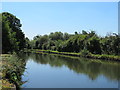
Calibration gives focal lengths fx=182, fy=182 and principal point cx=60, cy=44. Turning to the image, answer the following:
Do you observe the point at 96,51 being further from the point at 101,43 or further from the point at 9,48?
the point at 9,48

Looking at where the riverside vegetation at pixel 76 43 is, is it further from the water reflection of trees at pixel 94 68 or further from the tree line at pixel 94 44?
the water reflection of trees at pixel 94 68

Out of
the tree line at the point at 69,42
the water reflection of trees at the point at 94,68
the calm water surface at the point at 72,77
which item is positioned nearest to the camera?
the calm water surface at the point at 72,77

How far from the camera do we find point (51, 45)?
64250mm

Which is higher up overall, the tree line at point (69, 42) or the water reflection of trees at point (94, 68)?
the tree line at point (69, 42)

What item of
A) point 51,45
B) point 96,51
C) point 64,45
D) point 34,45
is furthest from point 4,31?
point 34,45

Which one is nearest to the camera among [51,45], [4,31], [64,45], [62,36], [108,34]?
[4,31]

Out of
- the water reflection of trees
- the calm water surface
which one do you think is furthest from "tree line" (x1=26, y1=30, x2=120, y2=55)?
the calm water surface

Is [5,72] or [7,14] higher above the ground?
[7,14]

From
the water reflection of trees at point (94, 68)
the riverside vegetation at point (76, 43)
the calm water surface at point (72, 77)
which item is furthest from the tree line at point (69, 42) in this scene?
the water reflection of trees at point (94, 68)

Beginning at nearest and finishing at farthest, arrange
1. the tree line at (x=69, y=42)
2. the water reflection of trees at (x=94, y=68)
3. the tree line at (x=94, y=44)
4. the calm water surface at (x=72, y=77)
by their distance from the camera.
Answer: the calm water surface at (x=72, y=77) < the water reflection of trees at (x=94, y=68) < the tree line at (x=69, y=42) < the tree line at (x=94, y=44)

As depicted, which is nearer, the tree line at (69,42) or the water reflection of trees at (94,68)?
the water reflection of trees at (94,68)

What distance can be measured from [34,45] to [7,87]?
6956cm

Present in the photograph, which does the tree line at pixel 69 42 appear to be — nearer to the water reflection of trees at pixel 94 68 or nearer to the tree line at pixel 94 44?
the tree line at pixel 94 44

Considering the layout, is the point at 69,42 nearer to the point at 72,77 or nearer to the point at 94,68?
the point at 94,68
